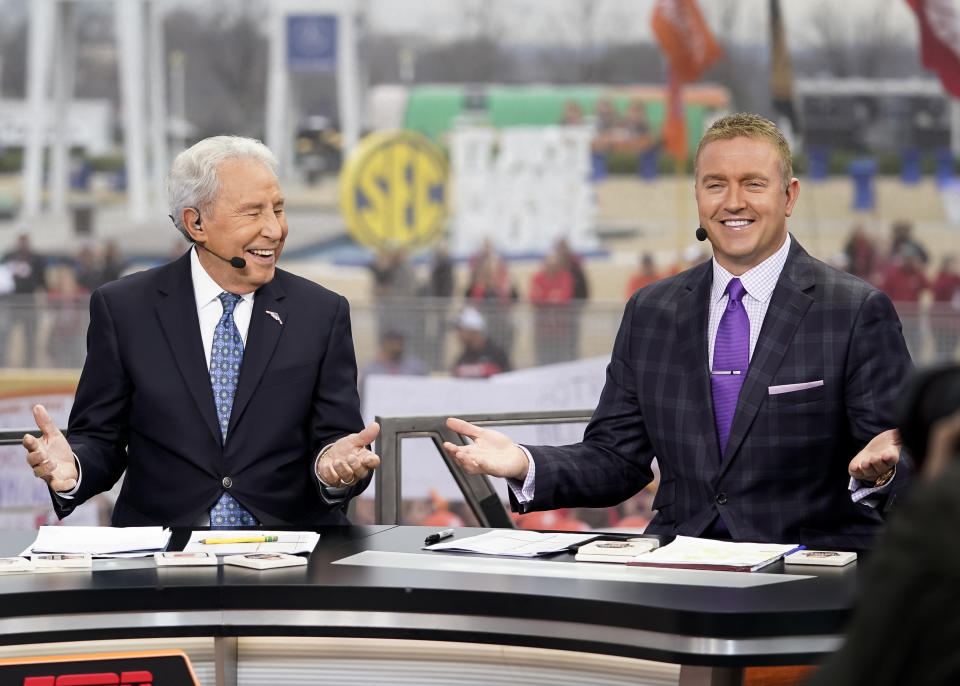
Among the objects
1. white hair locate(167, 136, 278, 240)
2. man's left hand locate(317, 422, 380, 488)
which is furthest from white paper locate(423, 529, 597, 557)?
white hair locate(167, 136, 278, 240)

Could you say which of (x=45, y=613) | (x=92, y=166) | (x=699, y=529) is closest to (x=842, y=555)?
(x=699, y=529)

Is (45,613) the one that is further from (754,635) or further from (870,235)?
(870,235)

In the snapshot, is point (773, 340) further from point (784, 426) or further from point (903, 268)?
point (903, 268)

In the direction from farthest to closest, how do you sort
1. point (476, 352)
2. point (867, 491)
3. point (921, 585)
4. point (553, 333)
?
point (476, 352)
point (553, 333)
point (867, 491)
point (921, 585)

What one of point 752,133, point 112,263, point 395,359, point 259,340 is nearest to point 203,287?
point 259,340

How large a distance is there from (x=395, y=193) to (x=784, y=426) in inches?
371

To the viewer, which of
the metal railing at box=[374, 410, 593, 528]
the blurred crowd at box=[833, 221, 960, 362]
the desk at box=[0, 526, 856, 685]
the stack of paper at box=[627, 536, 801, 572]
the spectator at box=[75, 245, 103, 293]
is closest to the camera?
the desk at box=[0, 526, 856, 685]

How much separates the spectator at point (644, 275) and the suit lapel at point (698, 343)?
7.85 meters

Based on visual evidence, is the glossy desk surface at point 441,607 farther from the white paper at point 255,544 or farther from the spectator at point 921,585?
the spectator at point 921,585

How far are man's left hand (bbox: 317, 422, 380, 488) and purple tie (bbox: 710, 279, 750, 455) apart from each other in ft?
2.12

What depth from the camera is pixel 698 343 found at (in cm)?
272

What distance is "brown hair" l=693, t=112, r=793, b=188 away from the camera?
8.71 ft

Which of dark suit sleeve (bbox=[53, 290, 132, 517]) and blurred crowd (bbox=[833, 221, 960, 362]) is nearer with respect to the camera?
dark suit sleeve (bbox=[53, 290, 132, 517])

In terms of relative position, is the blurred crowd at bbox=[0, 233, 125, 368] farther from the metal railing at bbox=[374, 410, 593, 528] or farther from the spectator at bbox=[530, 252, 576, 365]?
the metal railing at bbox=[374, 410, 593, 528]
